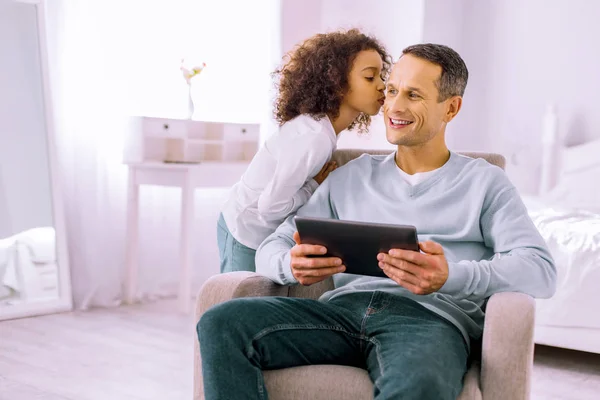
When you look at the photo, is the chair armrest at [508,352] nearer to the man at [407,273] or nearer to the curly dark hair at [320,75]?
the man at [407,273]

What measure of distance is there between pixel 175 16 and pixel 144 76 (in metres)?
0.36

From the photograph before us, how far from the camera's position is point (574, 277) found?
274 centimetres

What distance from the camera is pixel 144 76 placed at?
374 cm

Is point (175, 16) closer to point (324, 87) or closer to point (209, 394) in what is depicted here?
point (324, 87)

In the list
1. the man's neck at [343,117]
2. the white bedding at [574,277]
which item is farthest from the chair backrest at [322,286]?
the white bedding at [574,277]

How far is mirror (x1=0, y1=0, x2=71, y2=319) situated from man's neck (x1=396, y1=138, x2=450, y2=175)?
2.04 m

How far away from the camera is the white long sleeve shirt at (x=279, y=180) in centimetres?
Result: 187

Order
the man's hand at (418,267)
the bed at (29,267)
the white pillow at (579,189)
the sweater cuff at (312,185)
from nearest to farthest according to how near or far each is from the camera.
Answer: the man's hand at (418,267) < the sweater cuff at (312,185) < the bed at (29,267) < the white pillow at (579,189)

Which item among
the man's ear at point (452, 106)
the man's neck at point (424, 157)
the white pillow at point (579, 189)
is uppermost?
the man's ear at point (452, 106)

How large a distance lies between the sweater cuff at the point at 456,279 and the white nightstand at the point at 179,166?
2.16 m

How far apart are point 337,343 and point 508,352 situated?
0.32 meters

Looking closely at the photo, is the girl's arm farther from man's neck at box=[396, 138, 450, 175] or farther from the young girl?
man's neck at box=[396, 138, 450, 175]

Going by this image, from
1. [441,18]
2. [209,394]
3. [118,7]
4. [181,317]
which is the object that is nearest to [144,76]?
[118,7]

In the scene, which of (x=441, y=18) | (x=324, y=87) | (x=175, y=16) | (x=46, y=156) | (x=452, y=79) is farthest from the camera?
(x=441, y=18)
